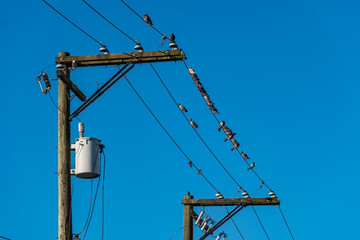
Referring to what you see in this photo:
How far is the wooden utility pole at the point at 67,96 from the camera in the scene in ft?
43.4

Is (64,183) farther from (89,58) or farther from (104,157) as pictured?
(89,58)

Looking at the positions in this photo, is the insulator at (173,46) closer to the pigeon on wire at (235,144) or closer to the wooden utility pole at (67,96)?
the wooden utility pole at (67,96)

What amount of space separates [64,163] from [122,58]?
2051 millimetres

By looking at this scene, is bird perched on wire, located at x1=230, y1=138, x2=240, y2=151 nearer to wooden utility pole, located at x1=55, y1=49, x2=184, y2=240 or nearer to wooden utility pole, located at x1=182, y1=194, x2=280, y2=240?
wooden utility pole, located at x1=182, y1=194, x2=280, y2=240

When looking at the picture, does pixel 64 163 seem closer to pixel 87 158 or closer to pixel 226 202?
pixel 87 158

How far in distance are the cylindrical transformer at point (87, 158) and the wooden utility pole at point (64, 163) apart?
154 mm

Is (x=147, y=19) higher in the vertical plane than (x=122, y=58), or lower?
higher

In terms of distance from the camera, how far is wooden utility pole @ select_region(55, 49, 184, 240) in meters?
13.2

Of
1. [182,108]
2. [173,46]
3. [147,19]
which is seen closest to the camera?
[173,46]

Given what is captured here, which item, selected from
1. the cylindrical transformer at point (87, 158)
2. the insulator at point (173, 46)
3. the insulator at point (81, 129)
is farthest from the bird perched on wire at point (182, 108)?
the cylindrical transformer at point (87, 158)

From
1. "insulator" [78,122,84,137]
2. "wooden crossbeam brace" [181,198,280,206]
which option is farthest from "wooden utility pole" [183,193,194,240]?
"insulator" [78,122,84,137]

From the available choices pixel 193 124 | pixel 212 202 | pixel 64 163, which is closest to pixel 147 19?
pixel 193 124

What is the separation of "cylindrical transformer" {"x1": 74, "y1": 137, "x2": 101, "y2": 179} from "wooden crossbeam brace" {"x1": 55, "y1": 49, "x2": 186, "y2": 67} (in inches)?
54.2

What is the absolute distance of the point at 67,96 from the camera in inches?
546
